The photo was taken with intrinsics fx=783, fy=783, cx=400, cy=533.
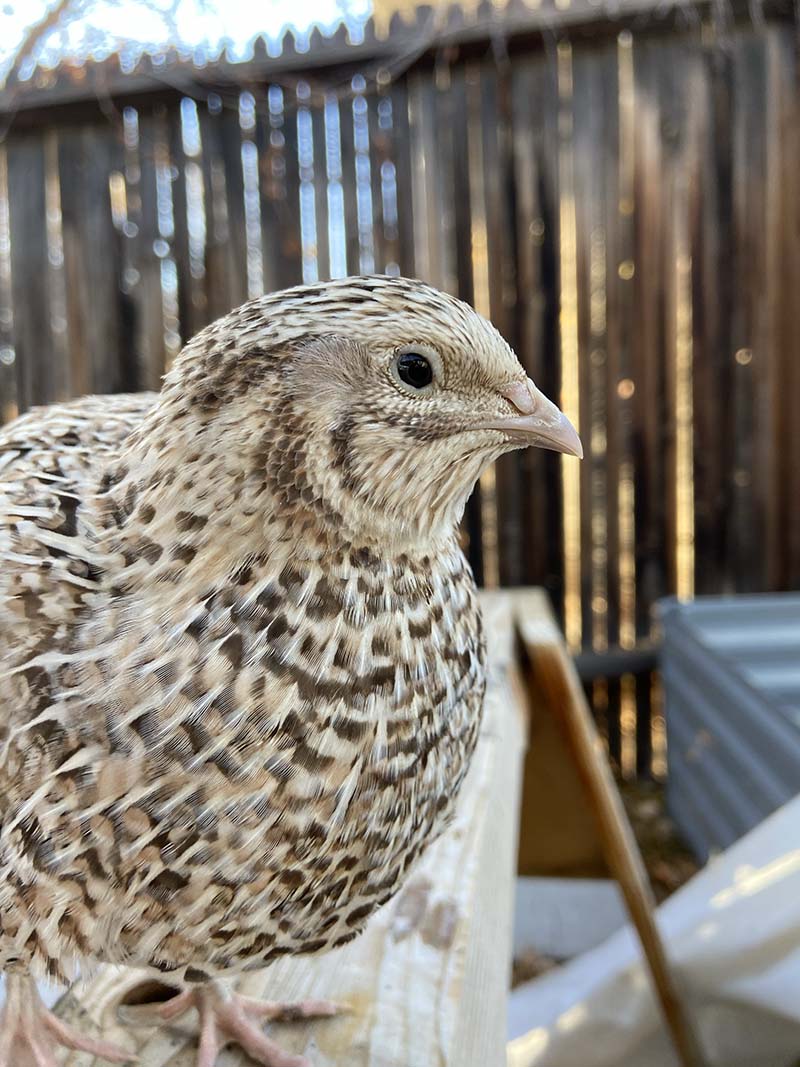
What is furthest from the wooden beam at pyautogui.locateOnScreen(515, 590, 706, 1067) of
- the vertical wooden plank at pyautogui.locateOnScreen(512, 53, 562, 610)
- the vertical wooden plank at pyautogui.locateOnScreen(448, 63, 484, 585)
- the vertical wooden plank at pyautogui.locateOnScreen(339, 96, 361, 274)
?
the vertical wooden plank at pyautogui.locateOnScreen(339, 96, 361, 274)

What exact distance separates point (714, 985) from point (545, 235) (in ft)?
7.74

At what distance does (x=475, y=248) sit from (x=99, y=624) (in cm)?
252

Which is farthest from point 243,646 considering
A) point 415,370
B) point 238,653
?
point 415,370

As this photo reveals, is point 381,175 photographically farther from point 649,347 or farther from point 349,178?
point 649,347

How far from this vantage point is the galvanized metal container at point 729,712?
200 centimetres

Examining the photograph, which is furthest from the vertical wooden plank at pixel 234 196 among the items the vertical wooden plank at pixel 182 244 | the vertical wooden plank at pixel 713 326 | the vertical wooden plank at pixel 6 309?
the vertical wooden plank at pixel 713 326

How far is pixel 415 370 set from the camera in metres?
0.69

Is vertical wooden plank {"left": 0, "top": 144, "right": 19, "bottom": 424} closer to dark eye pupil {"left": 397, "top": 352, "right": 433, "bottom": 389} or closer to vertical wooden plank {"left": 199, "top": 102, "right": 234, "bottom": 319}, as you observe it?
vertical wooden plank {"left": 199, "top": 102, "right": 234, "bottom": 319}

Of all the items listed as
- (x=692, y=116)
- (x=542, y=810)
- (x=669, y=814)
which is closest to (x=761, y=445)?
(x=692, y=116)

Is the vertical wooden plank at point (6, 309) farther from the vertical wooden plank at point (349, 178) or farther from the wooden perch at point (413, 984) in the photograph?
the wooden perch at point (413, 984)

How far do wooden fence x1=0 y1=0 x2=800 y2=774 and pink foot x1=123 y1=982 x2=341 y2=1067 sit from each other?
2184 millimetres

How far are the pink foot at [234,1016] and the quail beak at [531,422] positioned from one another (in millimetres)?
671

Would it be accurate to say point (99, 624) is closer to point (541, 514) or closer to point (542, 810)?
point (542, 810)

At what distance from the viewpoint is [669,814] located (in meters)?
2.90
